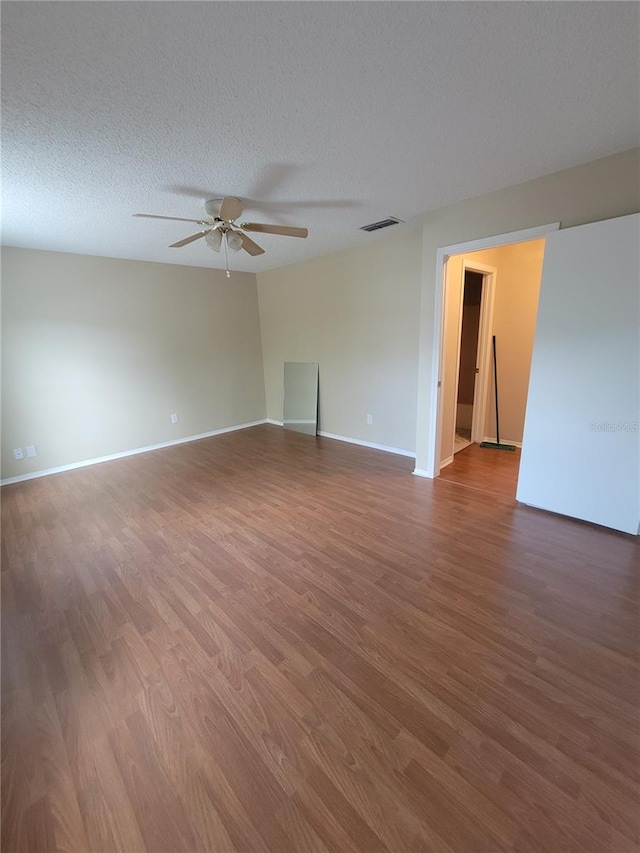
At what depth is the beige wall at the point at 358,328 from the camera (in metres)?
3.82

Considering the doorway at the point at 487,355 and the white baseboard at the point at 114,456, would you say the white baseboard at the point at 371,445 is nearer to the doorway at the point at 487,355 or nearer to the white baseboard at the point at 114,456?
the doorway at the point at 487,355

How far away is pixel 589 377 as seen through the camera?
238cm

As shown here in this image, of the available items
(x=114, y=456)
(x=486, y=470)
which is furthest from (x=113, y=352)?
(x=486, y=470)

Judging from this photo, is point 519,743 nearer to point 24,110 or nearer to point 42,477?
point 24,110

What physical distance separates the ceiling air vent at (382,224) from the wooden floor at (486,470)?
2.55 m

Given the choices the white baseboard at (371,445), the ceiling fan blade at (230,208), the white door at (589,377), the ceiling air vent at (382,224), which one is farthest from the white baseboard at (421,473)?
the ceiling fan blade at (230,208)

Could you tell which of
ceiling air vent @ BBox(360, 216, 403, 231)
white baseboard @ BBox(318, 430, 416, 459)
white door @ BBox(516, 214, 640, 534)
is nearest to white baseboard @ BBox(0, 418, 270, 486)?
white baseboard @ BBox(318, 430, 416, 459)

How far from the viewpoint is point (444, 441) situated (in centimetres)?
383

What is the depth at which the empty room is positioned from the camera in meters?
1.13

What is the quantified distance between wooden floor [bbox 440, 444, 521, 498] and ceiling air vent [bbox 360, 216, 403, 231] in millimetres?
2546

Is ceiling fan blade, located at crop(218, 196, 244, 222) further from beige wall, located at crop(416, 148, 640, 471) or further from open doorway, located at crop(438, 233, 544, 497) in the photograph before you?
open doorway, located at crop(438, 233, 544, 497)

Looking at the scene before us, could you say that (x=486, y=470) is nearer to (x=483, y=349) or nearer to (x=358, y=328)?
(x=483, y=349)

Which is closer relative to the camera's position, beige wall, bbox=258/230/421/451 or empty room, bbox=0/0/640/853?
empty room, bbox=0/0/640/853

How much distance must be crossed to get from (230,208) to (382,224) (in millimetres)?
1672
